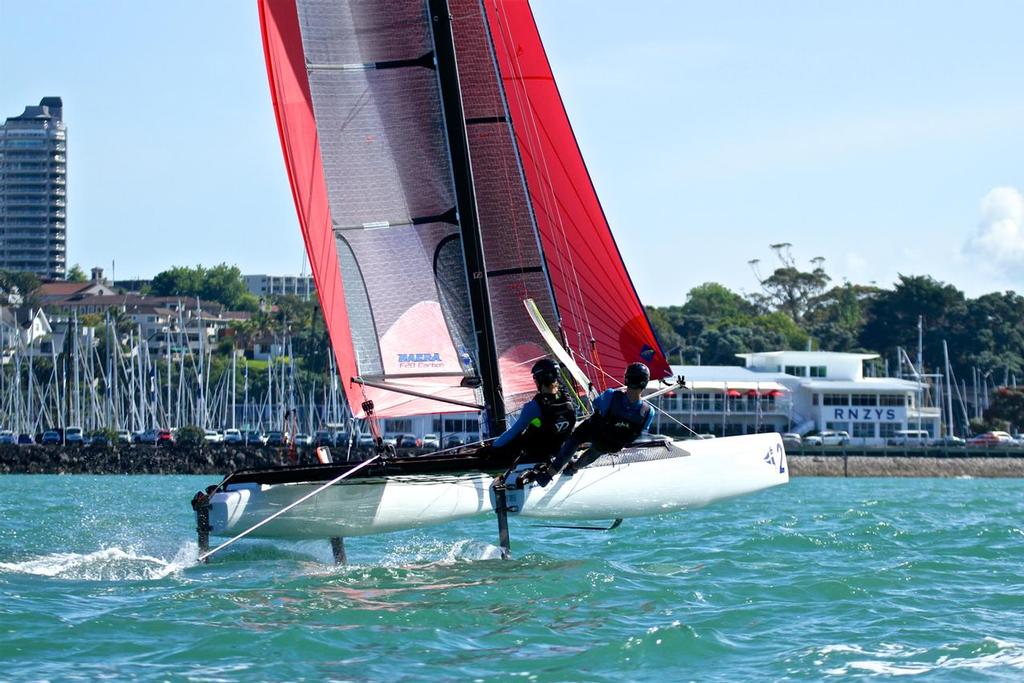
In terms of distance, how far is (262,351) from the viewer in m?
98.6

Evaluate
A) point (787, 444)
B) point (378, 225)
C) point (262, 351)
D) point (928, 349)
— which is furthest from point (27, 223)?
point (378, 225)

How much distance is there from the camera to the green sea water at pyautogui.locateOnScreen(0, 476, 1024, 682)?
855 centimetres

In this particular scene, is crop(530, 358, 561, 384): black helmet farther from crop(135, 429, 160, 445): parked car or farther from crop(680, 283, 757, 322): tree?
crop(680, 283, 757, 322): tree

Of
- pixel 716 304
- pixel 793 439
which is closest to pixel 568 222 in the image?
pixel 793 439

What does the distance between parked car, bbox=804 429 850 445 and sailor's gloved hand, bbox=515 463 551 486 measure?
4848cm

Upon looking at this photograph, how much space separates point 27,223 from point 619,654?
143 meters

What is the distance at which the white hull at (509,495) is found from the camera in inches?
458

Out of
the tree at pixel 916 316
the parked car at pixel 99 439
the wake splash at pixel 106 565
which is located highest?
the tree at pixel 916 316

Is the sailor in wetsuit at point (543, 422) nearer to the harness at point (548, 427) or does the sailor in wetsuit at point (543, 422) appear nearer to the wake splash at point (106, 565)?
the harness at point (548, 427)

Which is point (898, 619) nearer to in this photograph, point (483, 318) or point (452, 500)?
point (452, 500)

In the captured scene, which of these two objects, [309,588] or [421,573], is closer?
[309,588]

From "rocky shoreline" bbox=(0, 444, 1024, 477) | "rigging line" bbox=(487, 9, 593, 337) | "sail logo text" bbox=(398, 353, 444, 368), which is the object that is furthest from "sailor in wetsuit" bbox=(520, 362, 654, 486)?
"rocky shoreline" bbox=(0, 444, 1024, 477)

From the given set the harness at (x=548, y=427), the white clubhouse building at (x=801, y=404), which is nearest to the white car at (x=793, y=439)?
the white clubhouse building at (x=801, y=404)

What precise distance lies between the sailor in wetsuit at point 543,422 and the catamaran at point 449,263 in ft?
0.76
